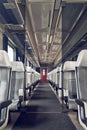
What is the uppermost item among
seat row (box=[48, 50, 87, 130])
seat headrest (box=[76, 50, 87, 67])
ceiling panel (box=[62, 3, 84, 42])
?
ceiling panel (box=[62, 3, 84, 42])

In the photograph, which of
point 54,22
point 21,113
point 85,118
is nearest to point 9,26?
point 54,22

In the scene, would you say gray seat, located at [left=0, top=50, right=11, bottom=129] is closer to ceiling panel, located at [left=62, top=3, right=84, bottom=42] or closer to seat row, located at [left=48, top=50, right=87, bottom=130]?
seat row, located at [left=48, top=50, right=87, bottom=130]

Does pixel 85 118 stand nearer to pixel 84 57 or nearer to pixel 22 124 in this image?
pixel 84 57

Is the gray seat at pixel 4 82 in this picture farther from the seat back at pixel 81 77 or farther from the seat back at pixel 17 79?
the seat back at pixel 17 79

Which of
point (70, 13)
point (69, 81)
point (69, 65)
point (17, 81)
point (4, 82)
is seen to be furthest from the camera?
point (70, 13)

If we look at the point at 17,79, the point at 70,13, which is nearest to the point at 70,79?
the point at 17,79

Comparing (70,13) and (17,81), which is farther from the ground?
(70,13)

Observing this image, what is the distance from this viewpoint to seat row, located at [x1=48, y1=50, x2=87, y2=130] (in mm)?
2932

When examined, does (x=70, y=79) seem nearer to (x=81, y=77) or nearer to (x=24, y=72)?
(x=24, y=72)

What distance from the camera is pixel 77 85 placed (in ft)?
10.5

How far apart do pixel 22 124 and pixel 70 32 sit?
453cm

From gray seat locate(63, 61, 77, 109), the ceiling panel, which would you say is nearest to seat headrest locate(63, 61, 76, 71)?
gray seat locate(63, 61, 77, 109)

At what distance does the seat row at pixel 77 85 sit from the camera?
2.93 metres

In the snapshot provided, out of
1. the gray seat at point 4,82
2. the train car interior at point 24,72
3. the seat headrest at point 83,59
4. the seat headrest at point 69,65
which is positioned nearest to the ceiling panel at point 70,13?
the train car interior at point 24,72
